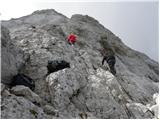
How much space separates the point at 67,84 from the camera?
29484mm

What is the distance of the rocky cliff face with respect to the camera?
2355 centimetres

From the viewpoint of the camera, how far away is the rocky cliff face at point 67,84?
23550 millimetres

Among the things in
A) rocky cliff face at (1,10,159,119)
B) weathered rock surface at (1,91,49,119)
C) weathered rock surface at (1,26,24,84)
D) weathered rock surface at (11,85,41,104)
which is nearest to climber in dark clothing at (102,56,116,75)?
rocky cliff face at (1,10,159,119)

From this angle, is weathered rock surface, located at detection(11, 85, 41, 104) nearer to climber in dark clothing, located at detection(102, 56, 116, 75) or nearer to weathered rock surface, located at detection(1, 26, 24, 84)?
weathered rock surface, located at detection(1, 26, 24, 84)

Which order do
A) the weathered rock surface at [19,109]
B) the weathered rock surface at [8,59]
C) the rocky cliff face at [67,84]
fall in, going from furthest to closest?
the weathered rock surface at [8,59], the rocky cliff face at [67,84], the weathered rock surface at [19,109]

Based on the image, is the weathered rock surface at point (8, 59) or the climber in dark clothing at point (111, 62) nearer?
the weathered rock surface at point (8, 59)

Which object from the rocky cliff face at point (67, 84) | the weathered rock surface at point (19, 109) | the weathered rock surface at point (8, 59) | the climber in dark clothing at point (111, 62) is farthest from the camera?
the climber in dark clothing at point (111, 62)

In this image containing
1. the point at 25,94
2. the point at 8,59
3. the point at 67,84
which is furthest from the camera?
the point at 8,59

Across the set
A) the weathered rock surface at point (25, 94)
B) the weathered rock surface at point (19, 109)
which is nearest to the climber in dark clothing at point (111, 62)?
the weathered rock surface at point (25, 94)

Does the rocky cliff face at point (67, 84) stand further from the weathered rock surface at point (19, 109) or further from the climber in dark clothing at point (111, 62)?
the climber in dark clothing at point (111, 62)

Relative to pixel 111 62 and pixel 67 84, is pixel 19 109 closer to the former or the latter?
pixel 67 84

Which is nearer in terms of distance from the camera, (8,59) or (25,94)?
(25,94)

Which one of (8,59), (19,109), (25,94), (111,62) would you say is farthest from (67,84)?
(19,109)

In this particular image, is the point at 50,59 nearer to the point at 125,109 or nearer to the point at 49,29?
the point at 125,109
